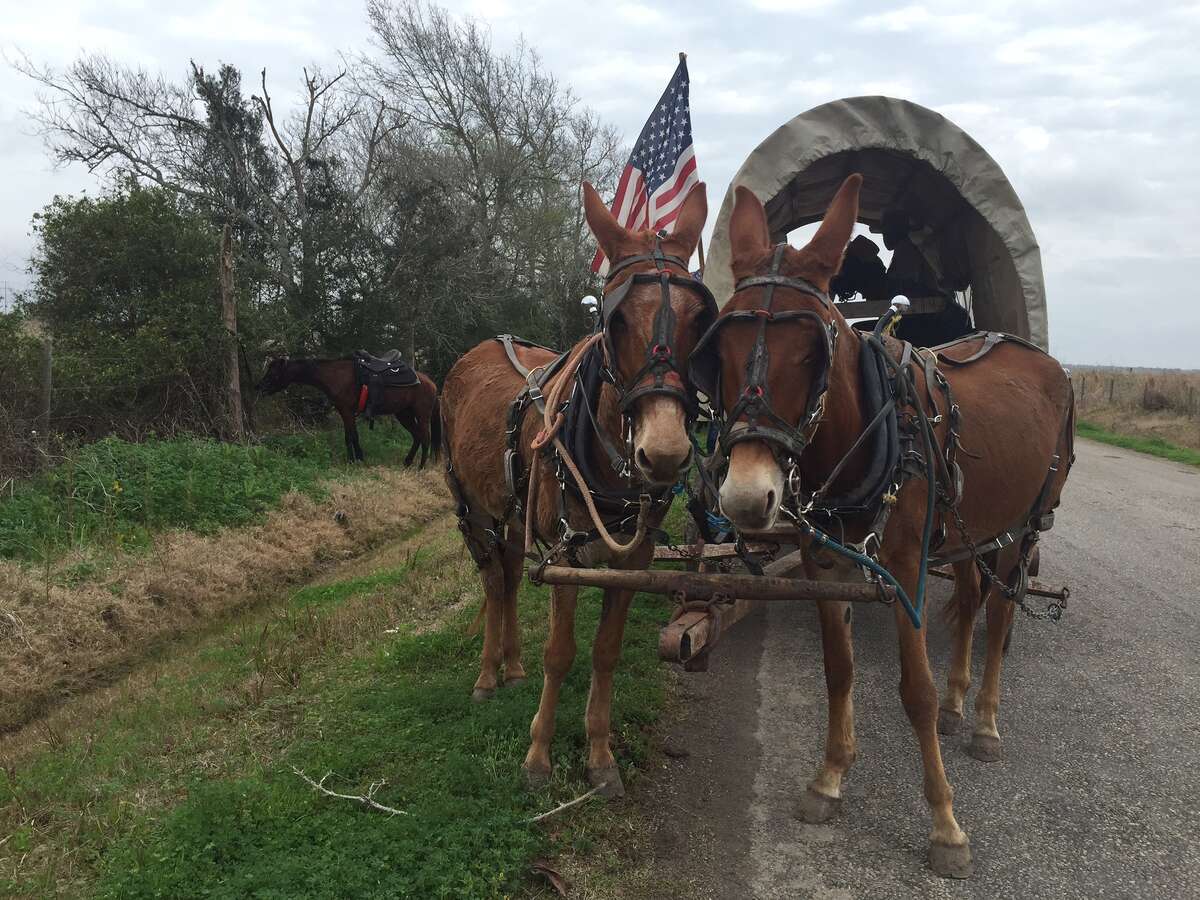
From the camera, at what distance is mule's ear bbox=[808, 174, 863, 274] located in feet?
8.07

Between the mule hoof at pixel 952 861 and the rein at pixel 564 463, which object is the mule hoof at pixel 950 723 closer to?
the mule hoof at pixel 952 861

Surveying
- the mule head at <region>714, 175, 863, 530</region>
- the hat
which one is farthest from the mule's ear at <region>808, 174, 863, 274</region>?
the hat

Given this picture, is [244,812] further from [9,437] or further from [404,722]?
[9,437]

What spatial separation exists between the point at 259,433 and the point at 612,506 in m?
9.69

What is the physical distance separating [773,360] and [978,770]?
2373 millimetres

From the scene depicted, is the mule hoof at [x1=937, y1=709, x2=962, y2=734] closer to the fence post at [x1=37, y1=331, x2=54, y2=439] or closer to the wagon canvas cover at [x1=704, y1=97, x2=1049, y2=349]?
the wagon canvas cover at [x1=704, y1=97, x2=1049, y2=349]

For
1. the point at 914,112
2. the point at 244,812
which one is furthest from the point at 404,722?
the point at 914,112

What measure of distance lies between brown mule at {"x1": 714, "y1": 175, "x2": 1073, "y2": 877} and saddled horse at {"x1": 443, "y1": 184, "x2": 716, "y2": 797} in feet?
0.70

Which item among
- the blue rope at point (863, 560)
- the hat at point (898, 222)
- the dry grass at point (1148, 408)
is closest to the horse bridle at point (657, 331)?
the blue rope at point (863, 560)

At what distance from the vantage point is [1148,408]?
64.2 ft

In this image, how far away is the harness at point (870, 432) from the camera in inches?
86.3

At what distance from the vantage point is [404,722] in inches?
145

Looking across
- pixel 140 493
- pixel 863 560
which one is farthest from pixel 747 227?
pixel 140 493

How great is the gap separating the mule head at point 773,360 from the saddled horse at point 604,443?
20 cm
